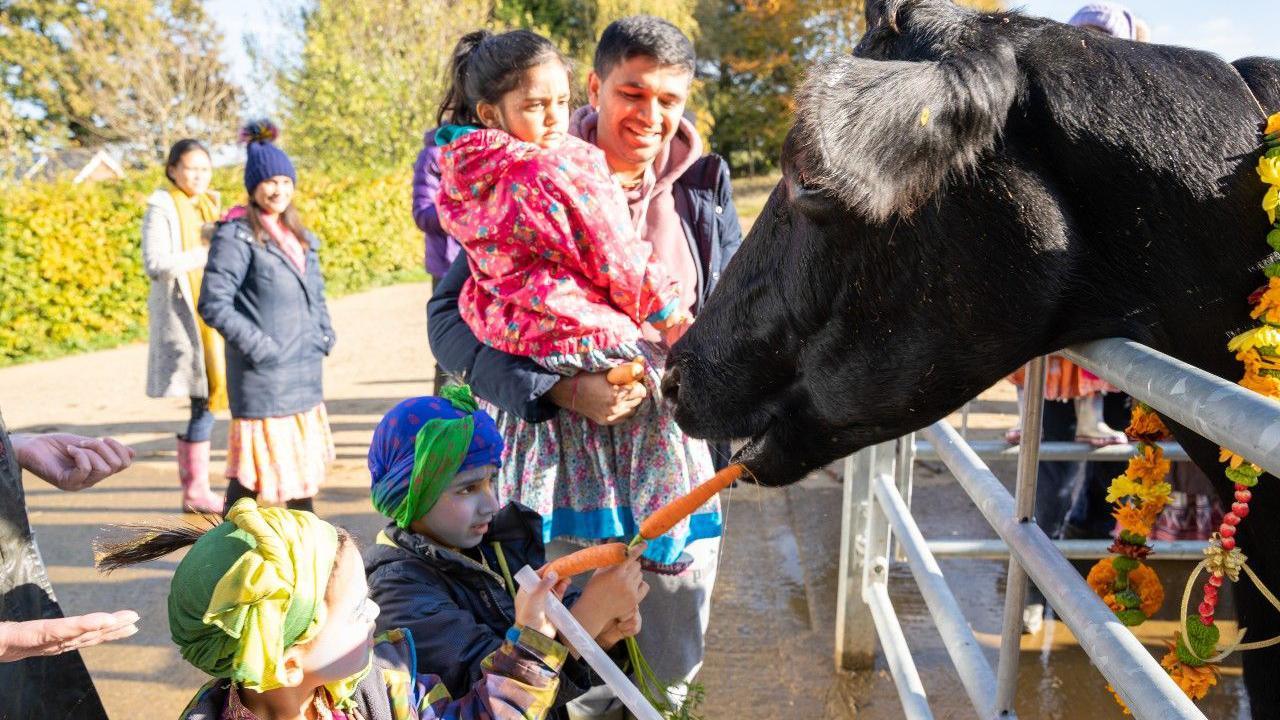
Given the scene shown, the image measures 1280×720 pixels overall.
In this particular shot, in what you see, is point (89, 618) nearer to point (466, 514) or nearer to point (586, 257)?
point (466, 514)

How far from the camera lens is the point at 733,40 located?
30.9 m

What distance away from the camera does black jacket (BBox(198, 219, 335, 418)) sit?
14.6 feet

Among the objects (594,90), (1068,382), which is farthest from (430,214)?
(1068,382)

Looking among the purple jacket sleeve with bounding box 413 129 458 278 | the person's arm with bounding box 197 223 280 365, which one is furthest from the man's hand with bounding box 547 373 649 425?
the person's arm with bounding box 197 223 280 365

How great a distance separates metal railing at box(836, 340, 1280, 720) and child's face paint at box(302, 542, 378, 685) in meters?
1.09

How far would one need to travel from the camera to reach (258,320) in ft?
15.1

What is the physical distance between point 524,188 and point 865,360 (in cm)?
97

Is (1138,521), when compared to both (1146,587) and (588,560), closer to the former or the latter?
(1146,587)

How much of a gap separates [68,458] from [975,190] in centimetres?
180

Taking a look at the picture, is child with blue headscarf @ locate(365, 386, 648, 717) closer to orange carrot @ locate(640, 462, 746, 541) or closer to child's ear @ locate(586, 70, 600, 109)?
orange carrot @ locate(640, 462, 746, 541)

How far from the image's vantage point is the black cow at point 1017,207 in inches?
48.7

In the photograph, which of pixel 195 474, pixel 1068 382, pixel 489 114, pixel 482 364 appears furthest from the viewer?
pixel 195 474

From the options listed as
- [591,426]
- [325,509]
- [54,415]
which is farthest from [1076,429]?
[54,415]

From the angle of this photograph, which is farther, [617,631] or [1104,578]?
[617,631]
